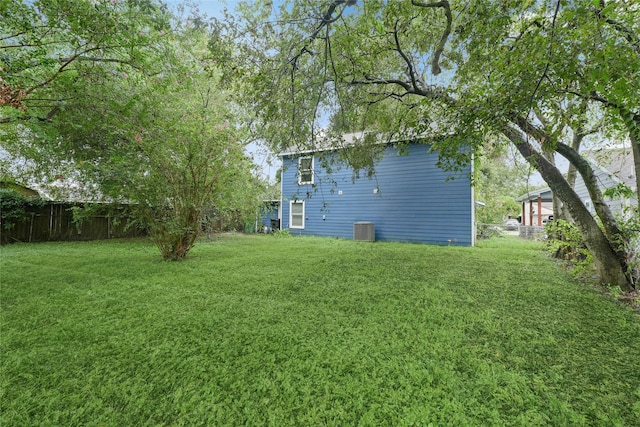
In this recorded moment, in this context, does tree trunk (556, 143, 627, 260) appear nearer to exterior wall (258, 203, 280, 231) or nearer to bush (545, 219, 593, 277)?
bush (545, 219, 593, 277)

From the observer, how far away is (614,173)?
3863mm

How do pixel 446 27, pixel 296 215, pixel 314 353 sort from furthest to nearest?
1. pixel 296 215
2. pixel 446 27
3. pixel 314 353

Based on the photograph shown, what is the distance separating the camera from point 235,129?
557cm

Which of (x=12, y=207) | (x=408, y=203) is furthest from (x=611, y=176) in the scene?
(x=12, y=207)

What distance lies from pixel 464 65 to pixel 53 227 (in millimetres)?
13419

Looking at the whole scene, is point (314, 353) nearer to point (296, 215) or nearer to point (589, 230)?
point (589, 230)

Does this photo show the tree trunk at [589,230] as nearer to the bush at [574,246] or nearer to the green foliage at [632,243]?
the green foliage at [632,243]

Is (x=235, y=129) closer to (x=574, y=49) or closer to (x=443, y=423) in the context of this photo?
(x=574, y=49)

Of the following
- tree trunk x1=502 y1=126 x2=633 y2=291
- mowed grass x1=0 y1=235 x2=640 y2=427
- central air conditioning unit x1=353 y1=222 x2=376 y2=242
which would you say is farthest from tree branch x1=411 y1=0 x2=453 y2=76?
central air conditioning unit x1=353 y1=222 x2=376 y2=242

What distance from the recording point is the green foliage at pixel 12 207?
8438 millimetres

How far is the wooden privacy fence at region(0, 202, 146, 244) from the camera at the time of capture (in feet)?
28.9

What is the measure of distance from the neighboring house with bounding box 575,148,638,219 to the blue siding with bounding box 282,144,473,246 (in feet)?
9.19

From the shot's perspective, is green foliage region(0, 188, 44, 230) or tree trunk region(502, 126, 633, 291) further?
green foliage region(0, 188, 44, 230)

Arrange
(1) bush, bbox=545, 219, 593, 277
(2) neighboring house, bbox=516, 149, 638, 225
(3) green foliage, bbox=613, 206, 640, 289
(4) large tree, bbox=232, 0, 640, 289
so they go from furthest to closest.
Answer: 1. (2) neighboring house, bbox=516, 149, 638, 225
2. (1) bush, bbox=545, 219, 593, 277
3. (3) green foliage, bbox=613, 206, 640, 289
4. (4) large tree, bbox=232, 0, 640, 289
